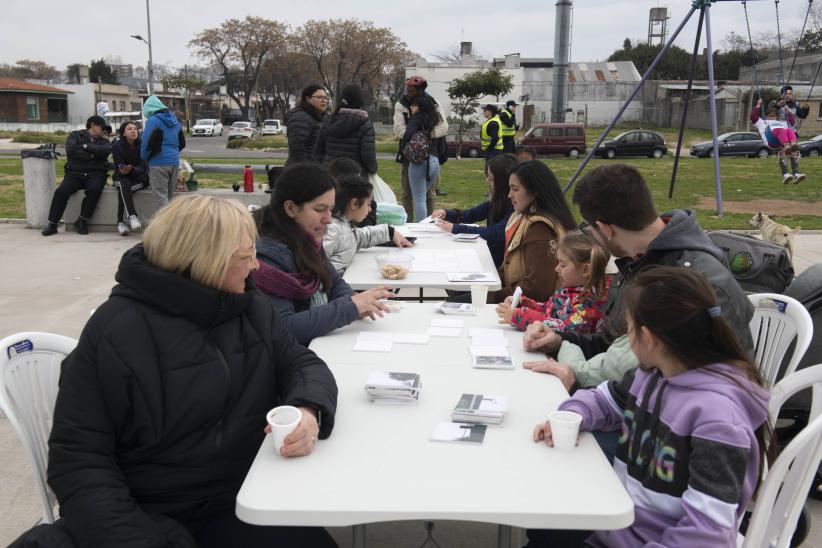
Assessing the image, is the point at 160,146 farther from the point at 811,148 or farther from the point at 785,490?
the point at 811,148

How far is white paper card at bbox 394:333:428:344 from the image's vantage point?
9.02 ft

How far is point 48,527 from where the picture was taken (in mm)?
1779

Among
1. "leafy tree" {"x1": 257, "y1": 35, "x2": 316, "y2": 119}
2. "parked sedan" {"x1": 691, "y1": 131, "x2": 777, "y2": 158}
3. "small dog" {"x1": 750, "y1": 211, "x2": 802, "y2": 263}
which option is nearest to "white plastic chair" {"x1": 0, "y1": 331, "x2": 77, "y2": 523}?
"small dog" {"x1": 750, "y1": 211, "x2": 802, "y2": 263}

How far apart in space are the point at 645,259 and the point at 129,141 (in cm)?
829

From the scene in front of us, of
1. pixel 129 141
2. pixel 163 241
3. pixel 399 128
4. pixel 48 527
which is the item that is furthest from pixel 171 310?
pixel 129 141

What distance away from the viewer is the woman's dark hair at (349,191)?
163 inches

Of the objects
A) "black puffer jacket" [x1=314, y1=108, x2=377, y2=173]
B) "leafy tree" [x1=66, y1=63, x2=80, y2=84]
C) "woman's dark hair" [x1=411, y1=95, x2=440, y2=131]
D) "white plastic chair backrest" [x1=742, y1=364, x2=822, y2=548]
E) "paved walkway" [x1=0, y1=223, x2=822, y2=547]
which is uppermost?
"leafy tree" [x1=66, y1=63, x2=80, y2=84]

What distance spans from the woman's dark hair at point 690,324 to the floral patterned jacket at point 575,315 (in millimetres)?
1035

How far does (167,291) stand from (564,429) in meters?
1.11

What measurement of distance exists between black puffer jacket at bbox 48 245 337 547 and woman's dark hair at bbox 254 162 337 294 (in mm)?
795

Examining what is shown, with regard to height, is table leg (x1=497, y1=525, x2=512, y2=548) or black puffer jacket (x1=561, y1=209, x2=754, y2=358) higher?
black puffer jacket (x1=561, y1=209, x2=754, y2=358)

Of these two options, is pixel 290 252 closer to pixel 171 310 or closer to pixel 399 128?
pixel 171 310

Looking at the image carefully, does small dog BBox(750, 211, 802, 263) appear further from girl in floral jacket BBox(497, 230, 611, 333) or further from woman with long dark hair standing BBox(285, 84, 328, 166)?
woman with long dark hair standing BBox(285, 84, 328, 166)

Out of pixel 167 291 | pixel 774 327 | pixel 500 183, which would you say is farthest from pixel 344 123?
pixel 167 291
